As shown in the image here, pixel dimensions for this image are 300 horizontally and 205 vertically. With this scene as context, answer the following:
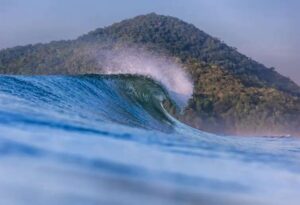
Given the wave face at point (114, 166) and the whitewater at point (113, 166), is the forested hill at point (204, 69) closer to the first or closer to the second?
the whitewater at point (113, 166)

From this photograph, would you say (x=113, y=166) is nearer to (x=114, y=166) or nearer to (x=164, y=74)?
(x=114, y=166)

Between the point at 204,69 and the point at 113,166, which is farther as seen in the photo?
the point at 204,69

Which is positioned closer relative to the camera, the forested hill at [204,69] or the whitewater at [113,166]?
the whitewater at [113,166]

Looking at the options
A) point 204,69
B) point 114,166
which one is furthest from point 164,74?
point 204,69

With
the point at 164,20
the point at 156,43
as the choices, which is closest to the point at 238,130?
the point at 156,43

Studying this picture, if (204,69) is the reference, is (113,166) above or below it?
below


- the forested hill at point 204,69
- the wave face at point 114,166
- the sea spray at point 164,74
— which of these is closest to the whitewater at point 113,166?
the wave face at point 114,166

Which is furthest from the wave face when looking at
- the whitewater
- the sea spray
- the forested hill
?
the forested hill
